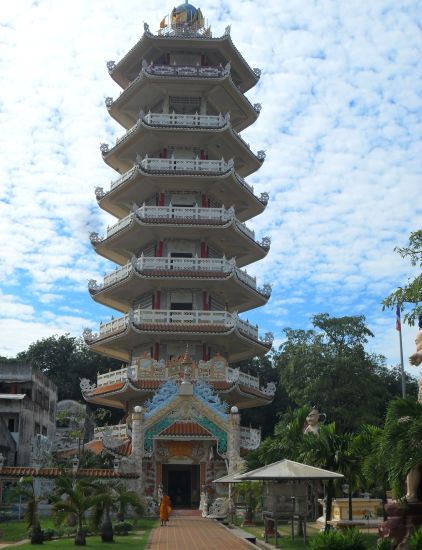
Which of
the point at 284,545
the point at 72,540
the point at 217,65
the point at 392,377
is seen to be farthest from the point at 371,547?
the point at 392,377

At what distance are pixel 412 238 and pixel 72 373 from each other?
4775cm

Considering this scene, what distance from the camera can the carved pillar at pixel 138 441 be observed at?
28422mm

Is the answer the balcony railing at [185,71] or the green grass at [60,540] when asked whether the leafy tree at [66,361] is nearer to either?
the balcony railing at [185,71]

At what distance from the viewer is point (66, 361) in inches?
2479

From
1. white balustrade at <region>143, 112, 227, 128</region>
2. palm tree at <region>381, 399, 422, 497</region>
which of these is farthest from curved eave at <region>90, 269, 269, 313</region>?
palm tree at <region>381, 399, 422, 497</region>

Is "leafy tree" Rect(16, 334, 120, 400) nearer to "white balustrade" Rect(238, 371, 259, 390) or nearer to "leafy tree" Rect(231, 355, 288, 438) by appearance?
"leafy tree" Rect(231, 355, 288, 438)

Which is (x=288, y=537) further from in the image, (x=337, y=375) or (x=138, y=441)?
(x=337, y=375)

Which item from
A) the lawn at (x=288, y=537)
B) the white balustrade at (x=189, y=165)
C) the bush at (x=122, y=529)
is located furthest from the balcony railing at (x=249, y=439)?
the white balustrade at (x=189, y=165)

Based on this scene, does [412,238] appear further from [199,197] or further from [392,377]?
[392,377]

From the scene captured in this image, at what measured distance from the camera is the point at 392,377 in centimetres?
5875

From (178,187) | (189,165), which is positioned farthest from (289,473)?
(178,187)

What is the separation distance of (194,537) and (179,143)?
23.1 meters

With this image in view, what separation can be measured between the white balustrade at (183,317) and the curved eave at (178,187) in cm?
684

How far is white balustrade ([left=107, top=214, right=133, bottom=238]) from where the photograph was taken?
35.5 meters
